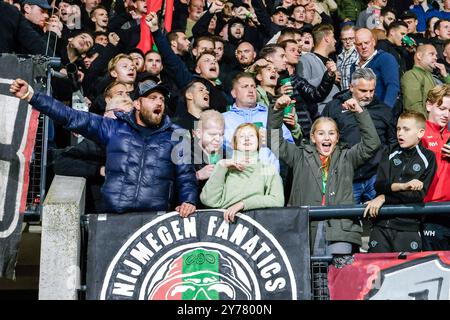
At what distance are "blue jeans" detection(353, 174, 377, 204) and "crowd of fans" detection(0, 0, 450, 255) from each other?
0.02 metres

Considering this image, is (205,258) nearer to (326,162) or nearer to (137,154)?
(137,154)

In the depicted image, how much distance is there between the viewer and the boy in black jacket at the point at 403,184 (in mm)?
10289

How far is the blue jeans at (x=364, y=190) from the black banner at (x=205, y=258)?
1461 millimetres

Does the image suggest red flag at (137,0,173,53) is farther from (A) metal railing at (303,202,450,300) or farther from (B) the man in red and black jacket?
(A) metal railing at (303,202,450,300)

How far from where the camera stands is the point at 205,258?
10234 millimetres

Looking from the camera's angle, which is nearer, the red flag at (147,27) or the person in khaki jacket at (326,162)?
the person in khaki jacket at (326,162)

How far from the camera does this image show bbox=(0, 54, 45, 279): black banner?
1066 cm

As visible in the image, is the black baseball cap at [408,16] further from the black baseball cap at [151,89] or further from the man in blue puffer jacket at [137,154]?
the man in blue puffer jacket at [137,154]

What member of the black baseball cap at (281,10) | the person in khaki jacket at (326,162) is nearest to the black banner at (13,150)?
the person in khaki jacket at (326,162)

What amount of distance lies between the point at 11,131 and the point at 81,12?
6755 millimetres

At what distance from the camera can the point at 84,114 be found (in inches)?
424

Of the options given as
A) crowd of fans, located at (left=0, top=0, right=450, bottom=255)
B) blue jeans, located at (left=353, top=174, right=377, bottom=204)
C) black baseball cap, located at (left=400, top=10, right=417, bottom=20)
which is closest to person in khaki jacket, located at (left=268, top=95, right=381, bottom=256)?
crowd of fans, located at (left=0, top=0, right=450, bottom=255)

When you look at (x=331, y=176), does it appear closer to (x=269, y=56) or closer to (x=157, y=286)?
(x=157, y=286)
